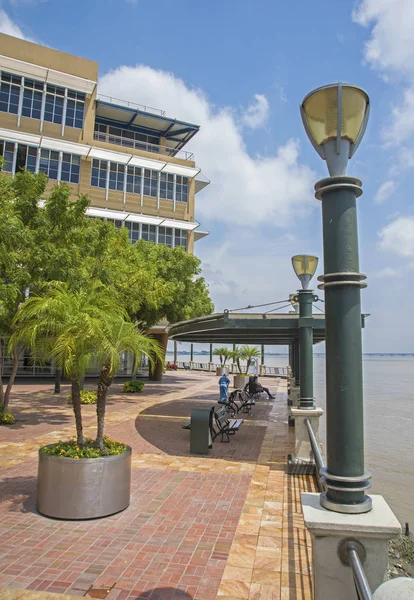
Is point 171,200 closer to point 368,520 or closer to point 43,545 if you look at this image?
point 43,545

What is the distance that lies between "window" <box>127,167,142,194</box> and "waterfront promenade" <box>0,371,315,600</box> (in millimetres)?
25789

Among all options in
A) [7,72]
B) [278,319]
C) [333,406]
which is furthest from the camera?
[7,72]

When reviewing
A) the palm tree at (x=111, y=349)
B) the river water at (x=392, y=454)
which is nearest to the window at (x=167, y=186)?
the river water at (x=392, y=454)

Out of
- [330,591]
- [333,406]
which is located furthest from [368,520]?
[333,406]

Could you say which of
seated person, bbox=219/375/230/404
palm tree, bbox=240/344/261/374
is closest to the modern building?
palm tree, bbox=240/344/261/374

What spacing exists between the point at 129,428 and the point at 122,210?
75.3 ft

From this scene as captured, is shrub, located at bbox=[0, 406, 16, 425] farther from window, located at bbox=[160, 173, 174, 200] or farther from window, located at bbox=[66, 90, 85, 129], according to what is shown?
window, located at bbox=[66, 90, 85, 129]

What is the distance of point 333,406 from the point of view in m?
2.66

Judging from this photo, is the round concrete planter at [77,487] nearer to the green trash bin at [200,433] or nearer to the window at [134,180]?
the green trash bin at [200,433]

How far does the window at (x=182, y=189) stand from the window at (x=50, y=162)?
9.04 metres

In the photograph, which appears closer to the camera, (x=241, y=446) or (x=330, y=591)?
(x=330, y=591)

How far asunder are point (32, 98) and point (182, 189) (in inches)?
482

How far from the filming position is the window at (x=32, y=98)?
31094mm

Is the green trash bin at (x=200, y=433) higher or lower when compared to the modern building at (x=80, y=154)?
lower
